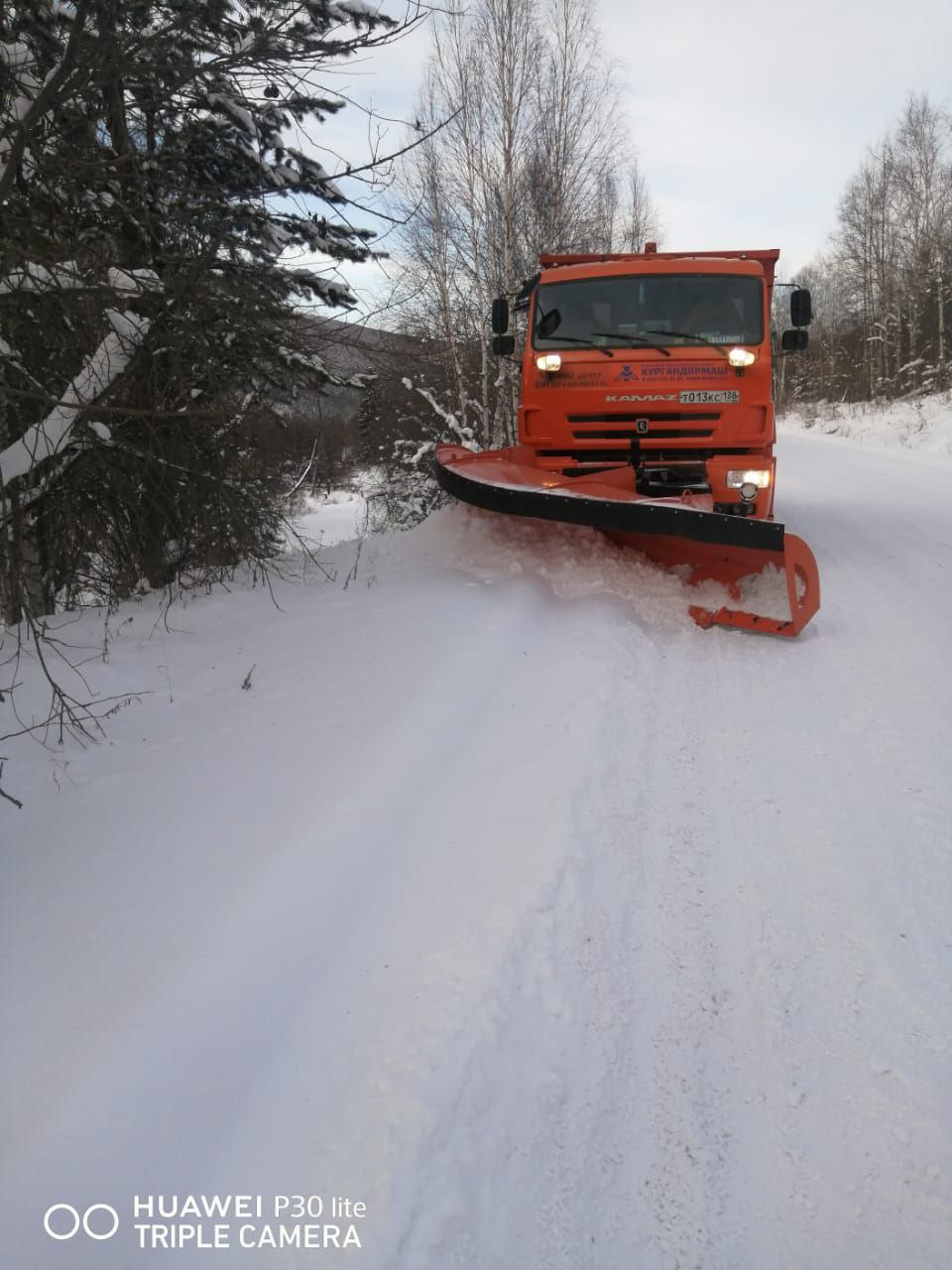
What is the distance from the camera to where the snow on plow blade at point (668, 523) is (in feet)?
15.6

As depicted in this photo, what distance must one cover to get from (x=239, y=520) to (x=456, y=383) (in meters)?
11.2

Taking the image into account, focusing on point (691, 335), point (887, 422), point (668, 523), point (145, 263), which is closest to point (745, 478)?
point (668, 523)

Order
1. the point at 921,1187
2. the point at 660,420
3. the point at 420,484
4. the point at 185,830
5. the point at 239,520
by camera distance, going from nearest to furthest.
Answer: the point at 921,1187 < the point at 185,830 < the point at 239,520 < the point at 660,420 < the point at 420,484

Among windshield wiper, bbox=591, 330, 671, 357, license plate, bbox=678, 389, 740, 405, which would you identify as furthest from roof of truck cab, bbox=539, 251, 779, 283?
license plate, bbox=678, 389, 740, 405

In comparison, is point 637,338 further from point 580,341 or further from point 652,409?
point 652,409

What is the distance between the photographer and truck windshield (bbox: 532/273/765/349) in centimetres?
598

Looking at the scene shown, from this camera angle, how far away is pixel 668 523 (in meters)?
4.84

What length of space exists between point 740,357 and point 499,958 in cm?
500

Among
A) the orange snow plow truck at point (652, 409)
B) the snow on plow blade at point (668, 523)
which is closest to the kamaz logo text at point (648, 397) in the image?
the orange snow plow truck at point (652, 409)

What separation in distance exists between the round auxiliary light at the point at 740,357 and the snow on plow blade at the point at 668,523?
1174mm

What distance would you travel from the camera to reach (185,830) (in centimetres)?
297

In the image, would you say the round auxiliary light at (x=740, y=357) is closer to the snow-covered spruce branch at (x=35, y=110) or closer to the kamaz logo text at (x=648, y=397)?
the kamaz logo text at (x=648, y=397)

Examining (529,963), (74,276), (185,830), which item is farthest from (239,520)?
(529,963)

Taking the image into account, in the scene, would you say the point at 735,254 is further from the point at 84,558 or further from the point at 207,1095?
the point at 207,1095
